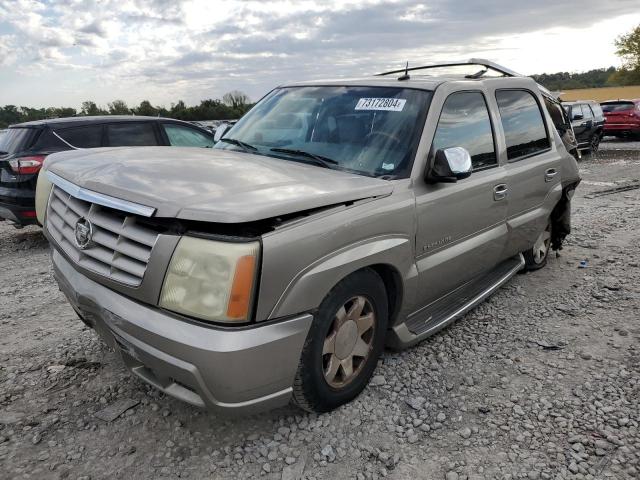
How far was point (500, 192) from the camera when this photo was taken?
12.0 feet

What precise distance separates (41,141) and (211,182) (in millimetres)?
5087

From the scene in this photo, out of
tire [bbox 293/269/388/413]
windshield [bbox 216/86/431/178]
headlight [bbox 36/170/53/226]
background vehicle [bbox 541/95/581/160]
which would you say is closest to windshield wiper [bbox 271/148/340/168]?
windshield [bbox 216/86/431/178]

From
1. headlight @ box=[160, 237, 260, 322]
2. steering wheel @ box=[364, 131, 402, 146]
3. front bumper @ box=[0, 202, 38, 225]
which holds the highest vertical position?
steering wheel @ box=[364, 131, 402, 146]

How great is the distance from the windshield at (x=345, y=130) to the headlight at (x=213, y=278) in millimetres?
1161

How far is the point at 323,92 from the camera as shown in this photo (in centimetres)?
360

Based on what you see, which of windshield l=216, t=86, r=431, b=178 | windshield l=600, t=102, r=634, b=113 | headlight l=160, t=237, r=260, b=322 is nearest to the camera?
headlight l=160, t=237, r=260, b=322

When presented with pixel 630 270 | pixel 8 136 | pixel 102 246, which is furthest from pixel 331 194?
pixel 8 136

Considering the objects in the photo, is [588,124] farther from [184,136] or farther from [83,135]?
[83,135]

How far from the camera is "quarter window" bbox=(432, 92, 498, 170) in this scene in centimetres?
322

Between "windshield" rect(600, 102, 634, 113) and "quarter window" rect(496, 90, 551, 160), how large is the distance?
55.7ft

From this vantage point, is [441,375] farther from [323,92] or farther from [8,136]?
[8,136]

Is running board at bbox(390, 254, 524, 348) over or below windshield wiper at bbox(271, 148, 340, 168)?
below

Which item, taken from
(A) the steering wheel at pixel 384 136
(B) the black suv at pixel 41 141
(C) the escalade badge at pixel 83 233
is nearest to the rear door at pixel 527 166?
(A) the steering wheel at pixel 384 136

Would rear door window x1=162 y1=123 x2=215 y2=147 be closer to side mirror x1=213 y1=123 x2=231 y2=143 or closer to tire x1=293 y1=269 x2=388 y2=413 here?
side mirror x1=213 y1=123 x2=231 y2=143
